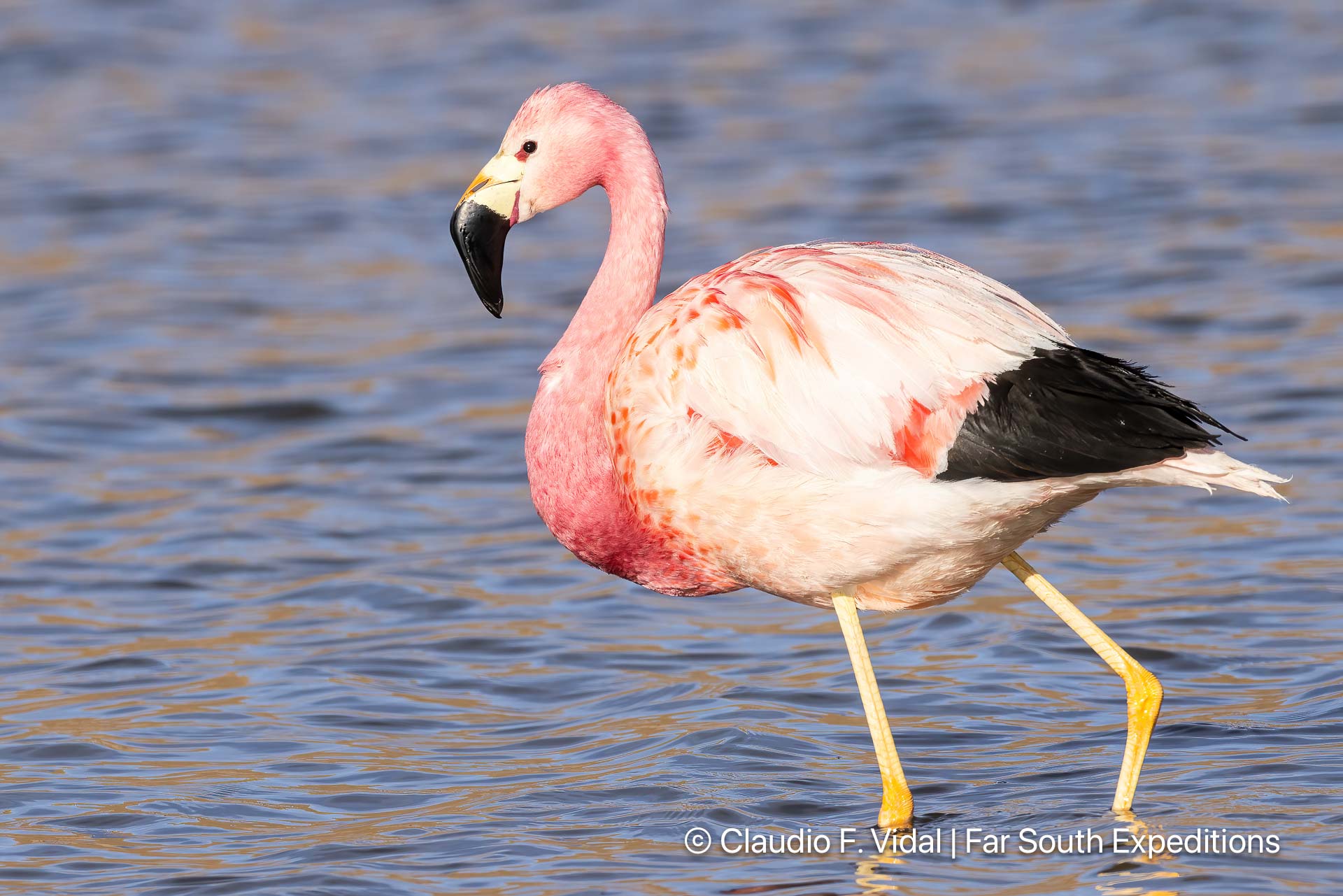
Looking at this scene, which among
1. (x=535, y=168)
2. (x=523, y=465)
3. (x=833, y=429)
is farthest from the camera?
(x=523, y=465)

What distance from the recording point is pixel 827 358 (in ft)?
19.2

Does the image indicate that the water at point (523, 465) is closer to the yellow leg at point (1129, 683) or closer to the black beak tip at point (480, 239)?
the yellow leg at point (1129, 683)

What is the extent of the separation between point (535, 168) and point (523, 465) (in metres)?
4.19

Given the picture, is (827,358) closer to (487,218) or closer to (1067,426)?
(1067,426)

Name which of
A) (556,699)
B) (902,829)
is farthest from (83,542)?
(902,829)

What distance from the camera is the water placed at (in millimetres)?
6391

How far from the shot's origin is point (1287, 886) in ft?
18.0

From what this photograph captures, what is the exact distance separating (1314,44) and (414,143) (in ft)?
25.3

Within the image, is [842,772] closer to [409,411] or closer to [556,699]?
[556,699]

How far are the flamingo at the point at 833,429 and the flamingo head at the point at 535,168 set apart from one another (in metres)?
0.01

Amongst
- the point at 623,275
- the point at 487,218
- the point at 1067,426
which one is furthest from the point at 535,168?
the point at 1067,426

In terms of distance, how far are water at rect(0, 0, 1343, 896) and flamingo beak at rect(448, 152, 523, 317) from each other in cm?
169

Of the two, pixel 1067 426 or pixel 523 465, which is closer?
pixel 1067 426

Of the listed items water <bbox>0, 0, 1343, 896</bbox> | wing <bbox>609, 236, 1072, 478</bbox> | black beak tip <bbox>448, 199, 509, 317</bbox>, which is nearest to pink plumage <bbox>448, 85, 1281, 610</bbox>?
wing <bbox>609, 236, 1072, 478</bbox>
